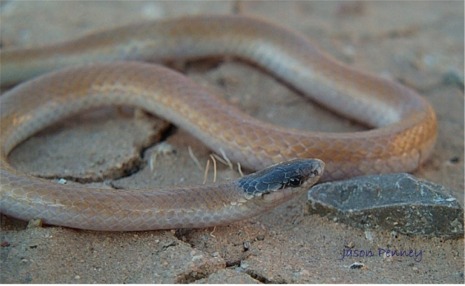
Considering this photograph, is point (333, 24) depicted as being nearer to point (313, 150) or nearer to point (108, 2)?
point (108, 2)

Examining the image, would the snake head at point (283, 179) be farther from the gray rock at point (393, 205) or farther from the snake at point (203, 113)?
the gray rock at point (393, 205)

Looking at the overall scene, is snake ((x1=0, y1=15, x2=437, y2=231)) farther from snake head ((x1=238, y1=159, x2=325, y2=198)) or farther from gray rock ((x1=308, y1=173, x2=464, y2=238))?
gray rock ((x1=308, y1=173, x2=464, y2=238))

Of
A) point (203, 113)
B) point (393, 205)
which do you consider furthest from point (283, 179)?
point (203, 113)

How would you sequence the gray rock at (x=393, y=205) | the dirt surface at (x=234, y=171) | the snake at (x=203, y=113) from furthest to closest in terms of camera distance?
the gray rock at (x=393, y=205) → the snake at (x=203, y=113) → the dirt surface at (x=234, y=171)

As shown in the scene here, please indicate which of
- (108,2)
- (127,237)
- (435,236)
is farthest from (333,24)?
(127,237)
